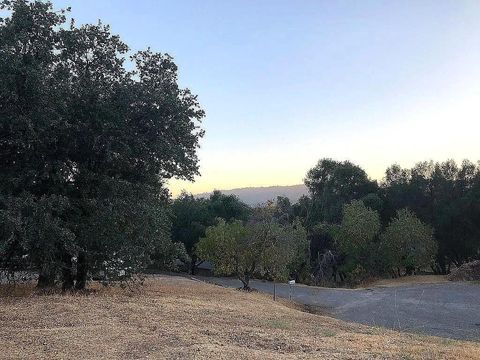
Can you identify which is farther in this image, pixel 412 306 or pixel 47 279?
pixel 412 306

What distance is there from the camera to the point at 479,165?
144 feet

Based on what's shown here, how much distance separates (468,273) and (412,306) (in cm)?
1237

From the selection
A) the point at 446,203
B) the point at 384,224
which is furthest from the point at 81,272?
the point at 384,224

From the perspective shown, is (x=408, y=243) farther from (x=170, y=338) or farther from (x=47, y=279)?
(x=170, y=338)

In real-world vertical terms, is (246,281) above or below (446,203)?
below

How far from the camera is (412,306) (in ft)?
86.1

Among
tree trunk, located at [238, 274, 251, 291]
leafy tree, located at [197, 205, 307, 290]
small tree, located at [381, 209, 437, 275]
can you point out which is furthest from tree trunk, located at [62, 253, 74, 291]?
small tree, located at [381, 209, 437, 275]

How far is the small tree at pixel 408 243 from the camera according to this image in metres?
39.8

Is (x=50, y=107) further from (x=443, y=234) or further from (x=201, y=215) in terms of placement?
(x=443, y=234)

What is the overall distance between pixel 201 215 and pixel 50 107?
35.6 metres

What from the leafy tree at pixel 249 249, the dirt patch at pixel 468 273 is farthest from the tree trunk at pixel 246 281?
the dirt patch at pixel 468 273

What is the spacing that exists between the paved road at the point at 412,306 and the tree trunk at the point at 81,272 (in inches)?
459

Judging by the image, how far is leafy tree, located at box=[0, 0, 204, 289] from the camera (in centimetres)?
1432

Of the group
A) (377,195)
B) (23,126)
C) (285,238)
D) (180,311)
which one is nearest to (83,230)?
(23,126)
